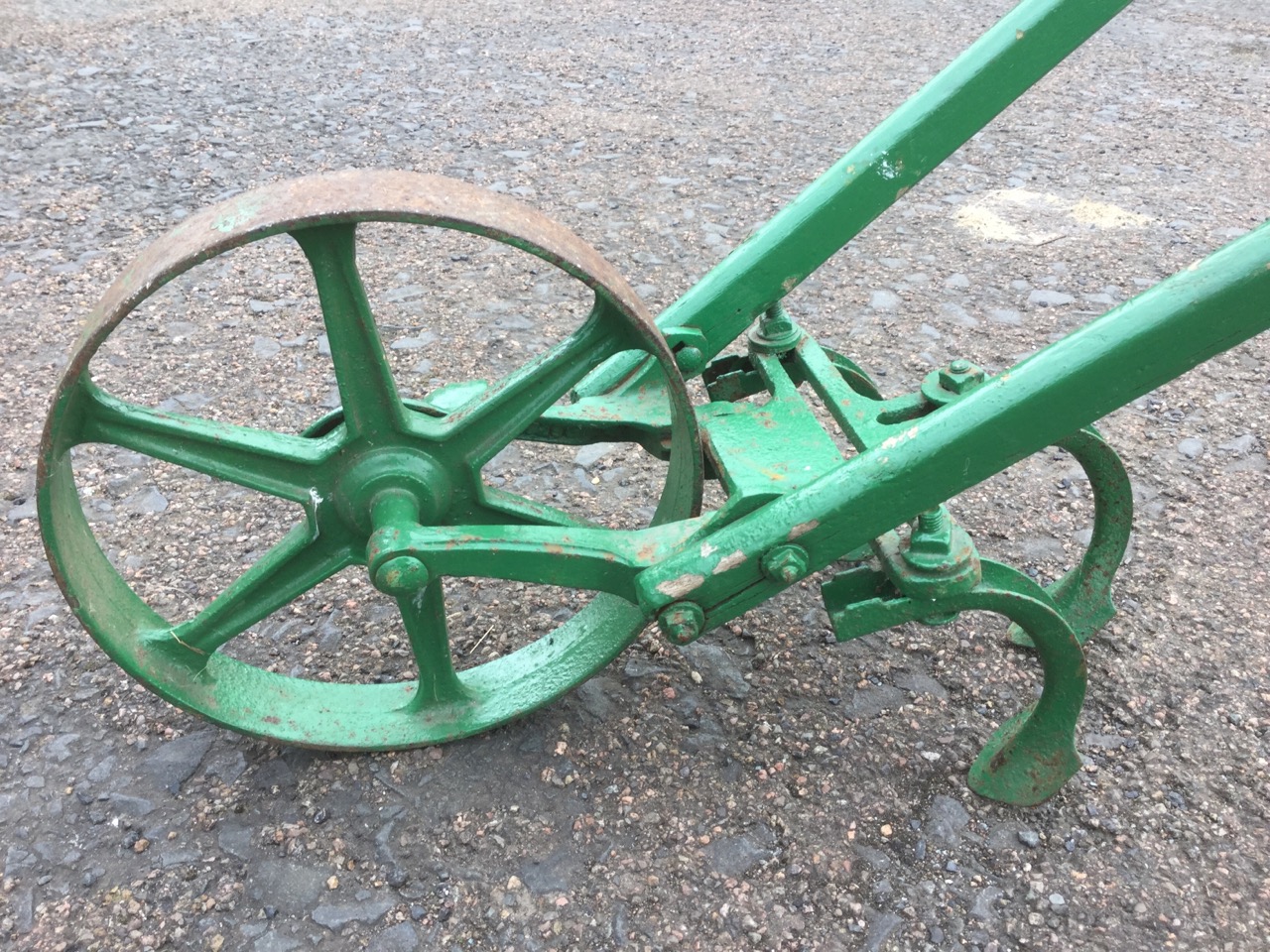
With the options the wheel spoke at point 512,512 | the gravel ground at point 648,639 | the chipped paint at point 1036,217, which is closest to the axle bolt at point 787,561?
Answer: the wheel spoke at point 512,512

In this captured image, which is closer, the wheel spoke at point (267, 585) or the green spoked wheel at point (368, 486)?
the green spoked wheel at point (368, 486)

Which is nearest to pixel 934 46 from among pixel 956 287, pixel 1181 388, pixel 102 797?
pixel 956 287

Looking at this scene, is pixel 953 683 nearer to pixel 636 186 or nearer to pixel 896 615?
pixel 896 615

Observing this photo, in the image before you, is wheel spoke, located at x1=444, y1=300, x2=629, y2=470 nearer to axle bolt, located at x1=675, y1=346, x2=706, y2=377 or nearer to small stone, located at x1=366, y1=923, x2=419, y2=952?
axle bolt, located at x1=675, y1=346, x2=706, y2=377

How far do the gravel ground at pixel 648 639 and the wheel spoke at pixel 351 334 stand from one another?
0.80m

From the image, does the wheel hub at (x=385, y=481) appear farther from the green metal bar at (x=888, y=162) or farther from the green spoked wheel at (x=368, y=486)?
the green metal bar at (x=888, y=162)

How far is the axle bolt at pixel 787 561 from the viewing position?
1820 millimetres

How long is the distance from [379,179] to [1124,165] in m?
4.51

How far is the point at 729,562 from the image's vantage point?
6.03ft

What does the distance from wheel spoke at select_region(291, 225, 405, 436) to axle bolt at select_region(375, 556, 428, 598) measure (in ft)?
0.91

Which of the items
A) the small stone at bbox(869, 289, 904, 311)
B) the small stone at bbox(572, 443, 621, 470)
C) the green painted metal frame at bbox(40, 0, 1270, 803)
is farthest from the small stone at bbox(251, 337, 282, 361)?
the small stone at bbox(869, 289, 904, 311)

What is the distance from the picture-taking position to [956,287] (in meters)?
4.19

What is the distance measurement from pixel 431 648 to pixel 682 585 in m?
0.63

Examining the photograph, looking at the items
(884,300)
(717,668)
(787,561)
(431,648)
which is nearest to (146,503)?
(431,648)
